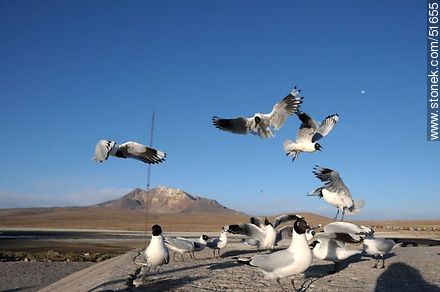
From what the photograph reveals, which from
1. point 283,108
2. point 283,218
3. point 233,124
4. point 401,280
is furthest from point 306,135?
point 401,280

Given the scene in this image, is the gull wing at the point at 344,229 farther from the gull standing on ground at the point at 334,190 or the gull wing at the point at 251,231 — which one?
the gull wing at the point at 251,231

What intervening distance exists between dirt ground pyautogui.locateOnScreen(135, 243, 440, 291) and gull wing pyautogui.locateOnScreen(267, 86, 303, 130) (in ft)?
13.2

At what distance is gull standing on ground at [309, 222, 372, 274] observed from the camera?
467 inches

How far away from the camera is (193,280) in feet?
34.9

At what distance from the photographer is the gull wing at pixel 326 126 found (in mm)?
15659

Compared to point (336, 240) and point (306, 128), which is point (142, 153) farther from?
point (306, 128)

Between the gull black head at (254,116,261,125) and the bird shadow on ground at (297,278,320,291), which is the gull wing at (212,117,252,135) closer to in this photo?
the gull black head at (254,116,261,125)

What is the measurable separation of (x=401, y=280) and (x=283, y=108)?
572 cm

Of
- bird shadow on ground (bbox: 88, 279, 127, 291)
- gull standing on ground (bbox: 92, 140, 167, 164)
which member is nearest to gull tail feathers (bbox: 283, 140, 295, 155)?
gull standing on ground (bbox: 92, 140, 167, 164)

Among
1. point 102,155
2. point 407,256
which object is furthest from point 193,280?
point 407,256

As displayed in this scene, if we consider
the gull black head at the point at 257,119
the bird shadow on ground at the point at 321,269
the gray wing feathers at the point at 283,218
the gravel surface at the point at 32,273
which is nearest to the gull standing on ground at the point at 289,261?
the bird shadow on ground at the point at 321,269

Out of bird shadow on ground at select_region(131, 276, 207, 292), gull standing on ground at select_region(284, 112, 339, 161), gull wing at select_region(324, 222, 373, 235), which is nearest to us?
bird shadow on ground at select_region(131, 276, 207, 292)

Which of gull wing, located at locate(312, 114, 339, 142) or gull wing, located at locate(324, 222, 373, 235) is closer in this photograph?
gull wing, located at locate(324, 222, 373, 235)

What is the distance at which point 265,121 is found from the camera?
15062 mm
